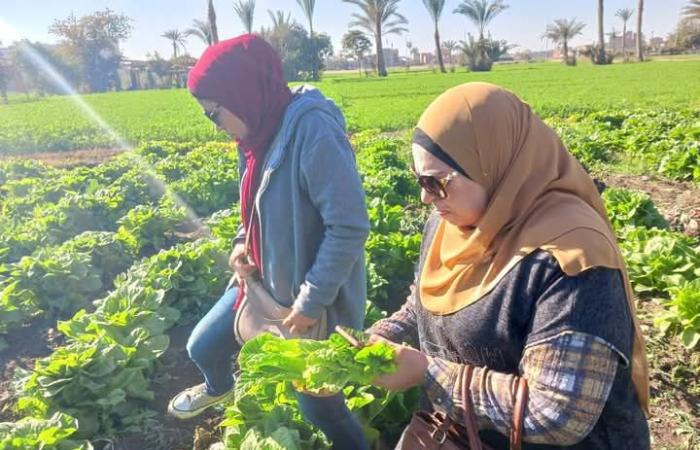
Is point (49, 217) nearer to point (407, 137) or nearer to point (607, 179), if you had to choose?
point (607, 179)

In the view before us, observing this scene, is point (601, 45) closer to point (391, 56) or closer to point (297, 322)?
point (297, 322)

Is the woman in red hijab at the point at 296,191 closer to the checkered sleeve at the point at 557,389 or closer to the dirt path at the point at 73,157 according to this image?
the checkered sleeve at the point at 557,389

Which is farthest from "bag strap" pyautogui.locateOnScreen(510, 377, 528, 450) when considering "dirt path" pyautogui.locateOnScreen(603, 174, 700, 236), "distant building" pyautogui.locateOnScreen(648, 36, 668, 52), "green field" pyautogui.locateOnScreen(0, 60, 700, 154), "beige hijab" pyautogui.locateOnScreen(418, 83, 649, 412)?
"distant building" pyautogui.locateOnScreen(648, 36, 668, 52)

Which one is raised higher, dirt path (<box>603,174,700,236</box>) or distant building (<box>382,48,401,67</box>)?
distant building (<box>382,48,401,67</box>)

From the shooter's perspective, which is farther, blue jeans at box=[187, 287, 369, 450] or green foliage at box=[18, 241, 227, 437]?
green foliage at box=[18, 241, 227, 437]

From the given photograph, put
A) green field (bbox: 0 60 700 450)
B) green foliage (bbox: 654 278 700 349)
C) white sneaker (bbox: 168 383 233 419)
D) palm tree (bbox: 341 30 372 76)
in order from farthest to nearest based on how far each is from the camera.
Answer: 1. palm tree (bbox: 341 30 372 76)
2. green foliage (bbox: 654 278 700 349)
3. white sneaker (bbox: 168 383 233 419)
4. green field (bbox: 0 60 700 450)

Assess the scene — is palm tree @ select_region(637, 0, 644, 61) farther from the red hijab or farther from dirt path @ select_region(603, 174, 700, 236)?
the red hijab

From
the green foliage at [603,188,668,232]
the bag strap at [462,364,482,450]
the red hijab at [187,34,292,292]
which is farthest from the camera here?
the green foliage at [603,188,668,232]

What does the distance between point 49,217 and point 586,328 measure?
682cm

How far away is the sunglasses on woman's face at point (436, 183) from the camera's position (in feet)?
5.66

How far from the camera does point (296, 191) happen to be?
2.33 meters

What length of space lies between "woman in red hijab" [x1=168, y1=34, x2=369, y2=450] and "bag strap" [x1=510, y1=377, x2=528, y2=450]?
2.81 feet

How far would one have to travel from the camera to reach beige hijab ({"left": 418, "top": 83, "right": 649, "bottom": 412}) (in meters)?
1.61

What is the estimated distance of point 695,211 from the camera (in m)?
6.81
